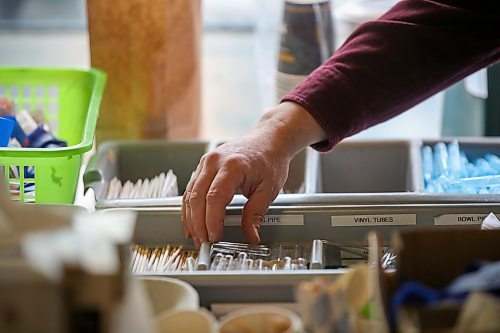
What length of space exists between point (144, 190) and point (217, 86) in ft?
3.32

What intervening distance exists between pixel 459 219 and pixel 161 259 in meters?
0.44

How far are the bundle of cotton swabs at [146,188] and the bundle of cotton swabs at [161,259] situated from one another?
0.16 metres

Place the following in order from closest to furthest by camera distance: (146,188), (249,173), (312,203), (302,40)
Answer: (249,173), (312,203), (146,188), (302,40)

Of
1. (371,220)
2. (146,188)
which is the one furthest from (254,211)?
(146,188)

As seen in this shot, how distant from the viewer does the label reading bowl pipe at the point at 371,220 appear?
1290 mm

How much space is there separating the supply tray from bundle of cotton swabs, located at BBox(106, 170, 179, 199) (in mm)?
22

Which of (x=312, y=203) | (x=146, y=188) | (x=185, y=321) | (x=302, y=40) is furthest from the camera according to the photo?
(x=302, y=40)

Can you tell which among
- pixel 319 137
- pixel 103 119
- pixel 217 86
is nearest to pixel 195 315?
pixel 319 137

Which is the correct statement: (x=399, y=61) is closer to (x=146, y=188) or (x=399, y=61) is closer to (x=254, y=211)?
(x=254, y=211)

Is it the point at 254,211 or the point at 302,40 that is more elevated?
the point at 302,40

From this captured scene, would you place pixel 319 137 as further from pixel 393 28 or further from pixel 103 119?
pixel 103 119

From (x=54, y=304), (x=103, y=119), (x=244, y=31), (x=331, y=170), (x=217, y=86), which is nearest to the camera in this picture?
(x=54, y=304)

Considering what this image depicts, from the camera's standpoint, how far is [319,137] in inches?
50.4

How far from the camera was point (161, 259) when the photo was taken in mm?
1211
